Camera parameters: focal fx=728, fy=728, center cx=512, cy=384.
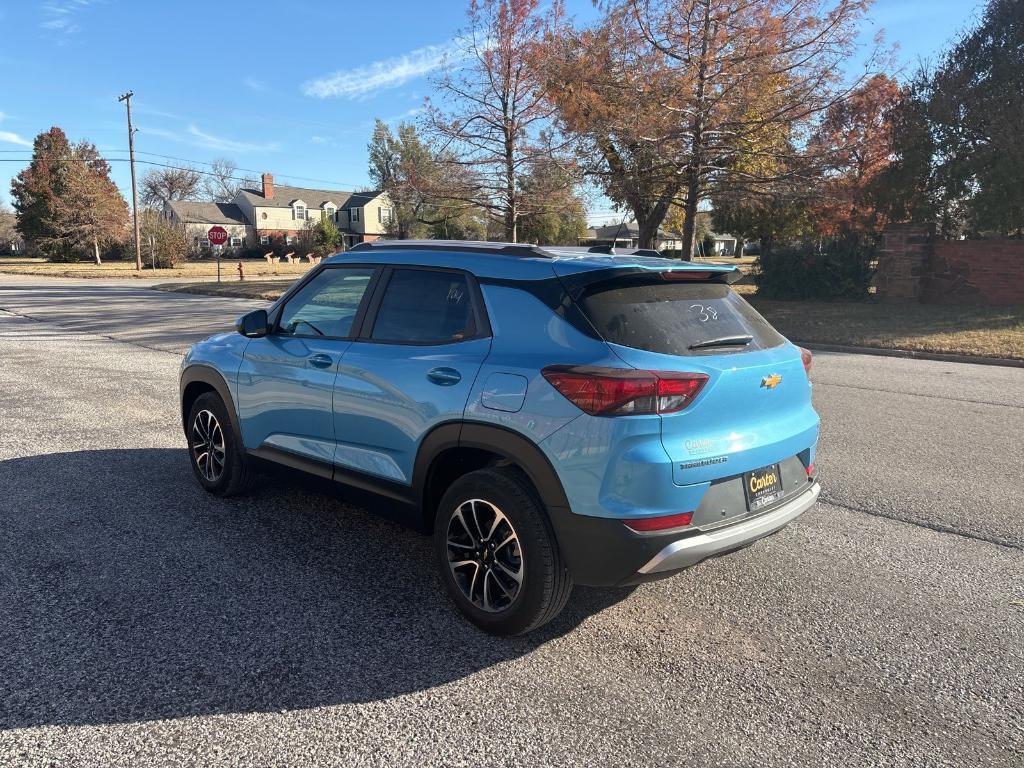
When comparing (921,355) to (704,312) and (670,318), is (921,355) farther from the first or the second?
(670,318)

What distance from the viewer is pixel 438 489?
3.59 metres

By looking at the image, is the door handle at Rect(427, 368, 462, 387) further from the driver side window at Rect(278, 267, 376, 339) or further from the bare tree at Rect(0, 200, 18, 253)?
the bare tree at Rect(0, 200, 18, 253)

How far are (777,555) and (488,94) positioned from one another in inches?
813

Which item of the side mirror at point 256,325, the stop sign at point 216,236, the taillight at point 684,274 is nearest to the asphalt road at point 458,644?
the side mirror at point 256,325

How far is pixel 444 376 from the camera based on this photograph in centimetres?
335

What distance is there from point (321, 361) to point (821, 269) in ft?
64.5

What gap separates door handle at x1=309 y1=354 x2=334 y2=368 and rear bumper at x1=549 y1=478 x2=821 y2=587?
164 cm

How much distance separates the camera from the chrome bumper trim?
2891 millimetres

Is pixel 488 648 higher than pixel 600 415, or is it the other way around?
pixel 600 415

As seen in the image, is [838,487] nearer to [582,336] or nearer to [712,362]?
[712,362]

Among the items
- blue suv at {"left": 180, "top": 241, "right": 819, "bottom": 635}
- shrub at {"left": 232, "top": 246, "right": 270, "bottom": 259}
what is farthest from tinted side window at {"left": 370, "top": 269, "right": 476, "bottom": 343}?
shrub at {"left": 232, "top": 246, "right": 270, "bottom": 259}

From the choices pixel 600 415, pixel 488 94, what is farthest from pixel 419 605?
pixel 488 94

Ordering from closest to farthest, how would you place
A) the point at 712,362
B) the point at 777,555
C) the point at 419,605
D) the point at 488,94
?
the point at 712,362
the point at 419,605
the point at 777,555
the point at 488,94

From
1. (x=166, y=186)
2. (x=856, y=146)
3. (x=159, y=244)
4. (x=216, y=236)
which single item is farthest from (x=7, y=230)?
(x=856, y=146)
